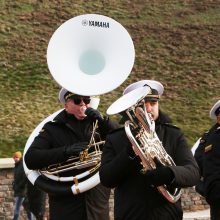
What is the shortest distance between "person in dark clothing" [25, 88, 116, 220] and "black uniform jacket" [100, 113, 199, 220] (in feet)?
3.61

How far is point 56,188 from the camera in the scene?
20.2 ft

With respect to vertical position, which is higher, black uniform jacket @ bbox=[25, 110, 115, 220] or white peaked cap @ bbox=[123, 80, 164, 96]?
white peaked cap @ bbox=[123, 80, 164, 96]

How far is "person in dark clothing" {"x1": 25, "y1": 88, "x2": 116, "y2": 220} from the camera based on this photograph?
6.03 metres

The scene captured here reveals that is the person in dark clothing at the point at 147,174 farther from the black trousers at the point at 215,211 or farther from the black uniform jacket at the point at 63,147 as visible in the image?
the black uniform jacket at the point at 63,147

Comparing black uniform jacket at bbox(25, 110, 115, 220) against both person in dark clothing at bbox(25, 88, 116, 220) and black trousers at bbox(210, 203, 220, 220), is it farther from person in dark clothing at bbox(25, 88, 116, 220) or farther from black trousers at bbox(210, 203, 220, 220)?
black trousers at bbox(210, 203, 220, 220)

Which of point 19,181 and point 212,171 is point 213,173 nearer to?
point 212,171

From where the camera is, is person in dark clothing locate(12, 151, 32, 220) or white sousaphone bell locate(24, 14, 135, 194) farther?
person in dark clothing locate(12, 151, 32, 220)

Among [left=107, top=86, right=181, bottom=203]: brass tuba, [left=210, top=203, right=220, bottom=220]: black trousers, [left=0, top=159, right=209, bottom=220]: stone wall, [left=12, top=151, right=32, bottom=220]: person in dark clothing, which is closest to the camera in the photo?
[left=107, top=86, right=181, bottom=203]: brass tuba

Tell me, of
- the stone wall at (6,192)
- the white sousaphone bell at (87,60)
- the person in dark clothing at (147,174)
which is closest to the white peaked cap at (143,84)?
the person in dark clothing at (147,174)

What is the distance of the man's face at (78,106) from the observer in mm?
6117

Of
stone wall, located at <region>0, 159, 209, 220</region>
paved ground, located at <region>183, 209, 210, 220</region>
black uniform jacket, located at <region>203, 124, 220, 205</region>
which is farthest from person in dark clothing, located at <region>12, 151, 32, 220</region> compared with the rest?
black uniform jacket, located at <region>203, 124, 220, 205</region>

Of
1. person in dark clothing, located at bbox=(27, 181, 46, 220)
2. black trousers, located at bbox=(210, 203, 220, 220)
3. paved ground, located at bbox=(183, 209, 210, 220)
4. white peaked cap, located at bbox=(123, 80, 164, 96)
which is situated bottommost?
paved ground, located at bbox=(183, 209, 210, 220)

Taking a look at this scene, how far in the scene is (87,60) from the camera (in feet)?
21.1

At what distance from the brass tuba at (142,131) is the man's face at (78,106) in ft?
4.74
